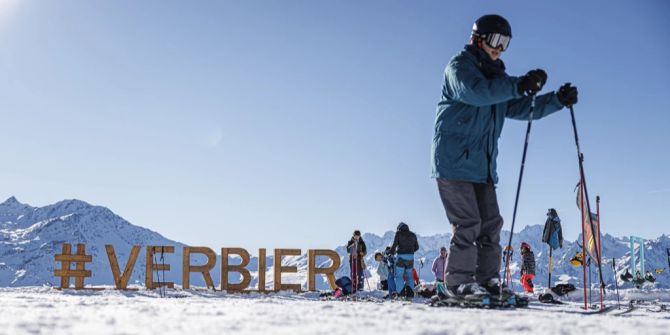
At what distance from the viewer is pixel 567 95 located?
14.7ft

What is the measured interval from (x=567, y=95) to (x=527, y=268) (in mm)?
10672

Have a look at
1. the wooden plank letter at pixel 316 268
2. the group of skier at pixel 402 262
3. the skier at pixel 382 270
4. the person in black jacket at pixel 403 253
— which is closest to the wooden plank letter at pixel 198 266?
the wooden plank letter at pixel 316 268

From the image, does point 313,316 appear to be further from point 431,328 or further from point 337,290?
point 337,290

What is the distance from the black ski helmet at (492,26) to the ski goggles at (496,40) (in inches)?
0.9

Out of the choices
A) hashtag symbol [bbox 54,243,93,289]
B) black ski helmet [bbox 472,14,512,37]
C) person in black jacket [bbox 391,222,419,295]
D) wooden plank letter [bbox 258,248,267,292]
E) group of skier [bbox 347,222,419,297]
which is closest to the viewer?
black ski helmet [bbox 472,14,512,37]

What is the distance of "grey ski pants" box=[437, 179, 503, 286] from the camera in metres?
4.25

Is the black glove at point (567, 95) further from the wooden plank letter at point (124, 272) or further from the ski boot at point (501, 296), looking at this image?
the wooden plank letter at point (124, 272)

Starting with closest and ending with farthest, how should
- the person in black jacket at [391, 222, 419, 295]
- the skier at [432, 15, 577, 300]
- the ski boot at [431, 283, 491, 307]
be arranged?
1. the ski boot at [431, 283, 491, 307]
2. the skier at [432, 15, 577, 300]
3. the person in black jacket at [391, 222, 419, 295]

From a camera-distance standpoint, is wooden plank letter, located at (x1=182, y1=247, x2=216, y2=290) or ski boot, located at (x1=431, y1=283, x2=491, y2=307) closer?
ski boot, located at (x1=431, y1=283, x2=491, y2=307)

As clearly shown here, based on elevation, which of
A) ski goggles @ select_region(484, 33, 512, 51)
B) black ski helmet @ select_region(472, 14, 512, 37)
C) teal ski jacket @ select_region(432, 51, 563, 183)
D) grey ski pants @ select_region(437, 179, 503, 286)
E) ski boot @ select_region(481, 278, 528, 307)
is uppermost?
black ski helmet @ select_region(472, 14, 512, 37)

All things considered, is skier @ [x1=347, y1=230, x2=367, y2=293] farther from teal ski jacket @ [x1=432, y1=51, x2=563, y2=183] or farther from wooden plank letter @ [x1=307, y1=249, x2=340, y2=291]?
teal ski jacket @ [x1=432, y1=51, x2=563, y2=183]

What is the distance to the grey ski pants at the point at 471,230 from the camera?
425 cm

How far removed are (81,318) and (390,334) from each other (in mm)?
1258

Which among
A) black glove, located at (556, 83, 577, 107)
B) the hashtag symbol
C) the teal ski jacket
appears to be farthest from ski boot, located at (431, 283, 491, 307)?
the hashtag symbol
